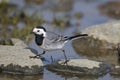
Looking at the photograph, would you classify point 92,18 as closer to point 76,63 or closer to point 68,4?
point 68,4

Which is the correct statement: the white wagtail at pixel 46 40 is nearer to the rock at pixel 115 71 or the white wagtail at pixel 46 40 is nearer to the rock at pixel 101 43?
the rock at pixel 115 71

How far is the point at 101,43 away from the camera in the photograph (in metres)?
Result: 11.2

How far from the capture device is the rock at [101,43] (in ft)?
34.4

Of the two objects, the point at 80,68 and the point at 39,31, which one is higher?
the point at 39,31

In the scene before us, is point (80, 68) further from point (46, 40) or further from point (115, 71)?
point (46, 40)

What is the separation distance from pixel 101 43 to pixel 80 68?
2.28 metres

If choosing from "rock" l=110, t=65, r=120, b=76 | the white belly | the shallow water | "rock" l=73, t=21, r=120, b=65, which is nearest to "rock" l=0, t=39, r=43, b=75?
the shallow water

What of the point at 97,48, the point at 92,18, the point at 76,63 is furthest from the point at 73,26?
the point at 76,63

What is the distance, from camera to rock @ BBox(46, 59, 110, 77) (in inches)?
354

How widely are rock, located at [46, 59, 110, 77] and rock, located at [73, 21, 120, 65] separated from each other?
1.03 meters

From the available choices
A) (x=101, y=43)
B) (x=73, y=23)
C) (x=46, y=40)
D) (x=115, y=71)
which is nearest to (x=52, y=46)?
(x=46, y=40)

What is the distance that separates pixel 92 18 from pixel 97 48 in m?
3.46

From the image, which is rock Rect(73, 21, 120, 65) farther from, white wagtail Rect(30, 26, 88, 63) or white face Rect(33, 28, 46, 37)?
white face Rect(33, 28, 46, 37)

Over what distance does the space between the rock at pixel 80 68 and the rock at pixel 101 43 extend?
1.03 meters
